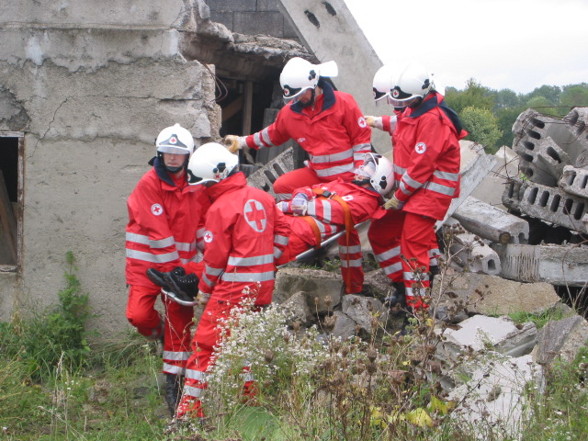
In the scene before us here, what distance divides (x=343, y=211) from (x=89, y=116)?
7.22 feet

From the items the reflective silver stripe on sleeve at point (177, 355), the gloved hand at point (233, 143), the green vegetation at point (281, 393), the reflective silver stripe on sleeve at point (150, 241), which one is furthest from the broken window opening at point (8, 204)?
the reflective silver stripe on sleeve at point (177, 355)

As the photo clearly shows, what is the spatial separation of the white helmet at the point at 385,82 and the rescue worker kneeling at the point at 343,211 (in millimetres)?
479

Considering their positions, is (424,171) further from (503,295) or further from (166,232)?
(166,232)

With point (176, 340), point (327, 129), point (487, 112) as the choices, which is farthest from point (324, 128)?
point (487, 112)

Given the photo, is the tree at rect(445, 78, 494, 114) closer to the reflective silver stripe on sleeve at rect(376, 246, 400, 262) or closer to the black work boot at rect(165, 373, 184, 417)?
the reflective silver stripe on sleeve at rect(376, 246, 400, 262)

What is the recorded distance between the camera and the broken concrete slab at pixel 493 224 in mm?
7246

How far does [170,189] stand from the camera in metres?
5.58

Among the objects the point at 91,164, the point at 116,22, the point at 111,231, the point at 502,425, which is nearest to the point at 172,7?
the point at 116,22

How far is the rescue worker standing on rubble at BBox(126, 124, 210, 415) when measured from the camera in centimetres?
557

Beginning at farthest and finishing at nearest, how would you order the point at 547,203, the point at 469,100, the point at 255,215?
the point at 469,100 → the point at 547,203 → the point at 255,215

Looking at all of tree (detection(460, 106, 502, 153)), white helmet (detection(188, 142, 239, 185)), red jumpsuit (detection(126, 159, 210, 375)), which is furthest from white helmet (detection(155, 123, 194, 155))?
tree (detection(460, 106, 502, 153))

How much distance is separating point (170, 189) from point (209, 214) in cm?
56

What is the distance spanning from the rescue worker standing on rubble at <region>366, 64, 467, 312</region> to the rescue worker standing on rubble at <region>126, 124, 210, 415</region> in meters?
1.49

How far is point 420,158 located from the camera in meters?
5.95
